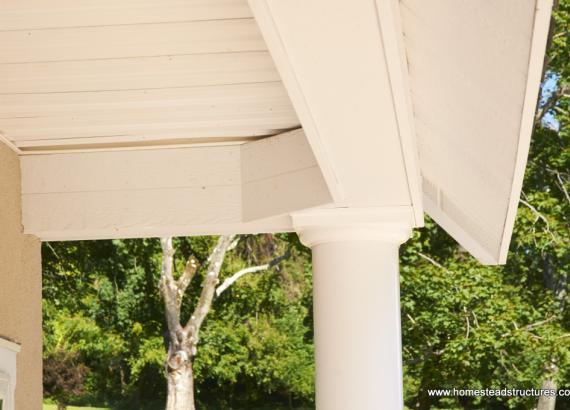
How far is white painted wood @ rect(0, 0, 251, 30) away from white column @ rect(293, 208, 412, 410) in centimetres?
86

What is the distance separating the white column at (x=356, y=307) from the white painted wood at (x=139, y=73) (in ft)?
1.82

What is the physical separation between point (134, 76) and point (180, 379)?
14356mm

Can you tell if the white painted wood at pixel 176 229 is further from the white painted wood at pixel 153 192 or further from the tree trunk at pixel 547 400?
the tree trunk at pixel 547 400

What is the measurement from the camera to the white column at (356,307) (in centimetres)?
282

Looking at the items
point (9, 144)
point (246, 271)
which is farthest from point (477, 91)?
point (246, 271)

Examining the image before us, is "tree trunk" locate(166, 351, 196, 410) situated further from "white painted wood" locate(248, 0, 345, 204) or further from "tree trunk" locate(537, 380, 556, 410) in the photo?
"white painted wood" locate(248, 0, 345, 204)

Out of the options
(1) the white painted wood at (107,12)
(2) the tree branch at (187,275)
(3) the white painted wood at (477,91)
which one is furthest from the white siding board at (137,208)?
(2) the tree branch at (187,275)

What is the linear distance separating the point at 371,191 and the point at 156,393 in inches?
667

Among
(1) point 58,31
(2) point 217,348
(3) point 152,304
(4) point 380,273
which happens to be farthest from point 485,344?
(1) point 58,31

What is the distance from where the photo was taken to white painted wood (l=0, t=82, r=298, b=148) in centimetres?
262

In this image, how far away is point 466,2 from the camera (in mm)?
1473

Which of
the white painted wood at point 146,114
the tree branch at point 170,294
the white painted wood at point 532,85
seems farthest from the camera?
the tree branch at point 170,294

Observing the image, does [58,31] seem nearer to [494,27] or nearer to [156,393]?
[494,27]

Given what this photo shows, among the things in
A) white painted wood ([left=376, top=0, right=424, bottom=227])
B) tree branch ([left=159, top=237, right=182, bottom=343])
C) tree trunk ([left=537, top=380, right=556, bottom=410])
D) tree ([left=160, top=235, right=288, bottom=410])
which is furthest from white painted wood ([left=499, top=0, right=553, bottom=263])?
tree branch ([left=159, top=237, right=182, bottom=343])
